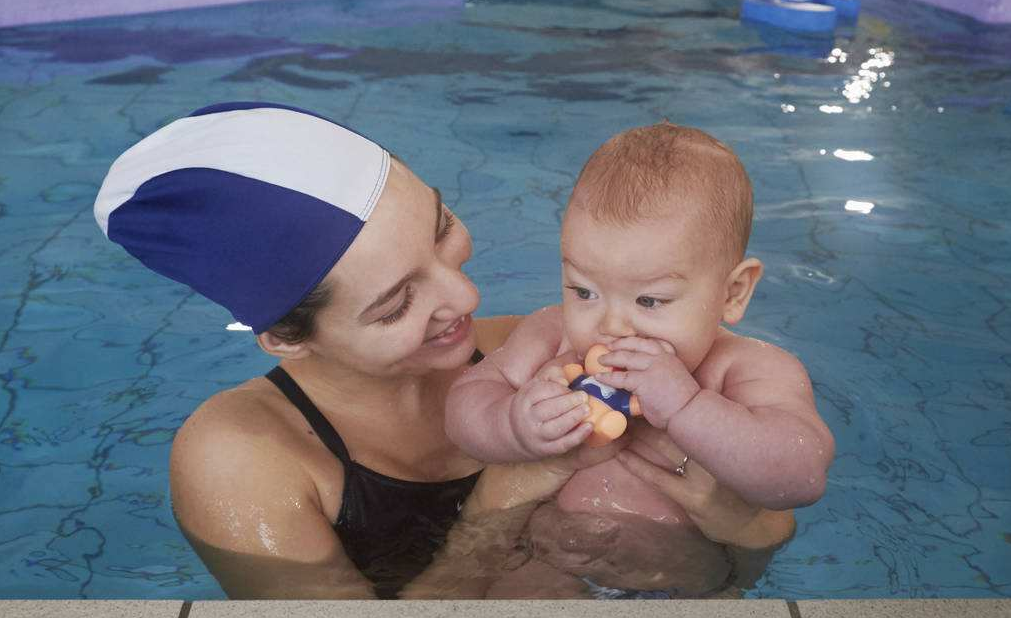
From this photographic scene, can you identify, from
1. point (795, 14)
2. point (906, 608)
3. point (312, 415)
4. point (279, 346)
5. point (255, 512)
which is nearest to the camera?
point (906, 608)

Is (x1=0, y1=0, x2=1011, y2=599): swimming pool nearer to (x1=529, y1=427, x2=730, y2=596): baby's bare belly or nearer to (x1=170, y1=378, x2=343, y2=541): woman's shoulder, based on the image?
(x1=529, y1=427, x2=730, y2=596): baby's bare belly

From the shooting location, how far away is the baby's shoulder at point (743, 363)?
8.23 ft

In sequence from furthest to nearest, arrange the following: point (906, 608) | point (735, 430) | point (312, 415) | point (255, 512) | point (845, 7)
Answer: point (845, 7) < point (312, 415) < point (255, 512) < point (735, 430) < point (906, 608)

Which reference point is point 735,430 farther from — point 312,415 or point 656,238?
point 312,415

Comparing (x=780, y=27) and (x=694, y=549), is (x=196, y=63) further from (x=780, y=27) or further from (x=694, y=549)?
(x=694, y=549)

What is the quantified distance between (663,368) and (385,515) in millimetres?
906

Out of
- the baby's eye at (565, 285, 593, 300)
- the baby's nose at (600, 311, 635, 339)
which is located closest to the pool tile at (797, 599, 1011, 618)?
the baby's nose at (600, 311, 635, 339)

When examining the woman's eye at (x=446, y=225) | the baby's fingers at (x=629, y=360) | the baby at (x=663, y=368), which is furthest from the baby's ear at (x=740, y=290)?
the woman's eye at (x=446, y=225)

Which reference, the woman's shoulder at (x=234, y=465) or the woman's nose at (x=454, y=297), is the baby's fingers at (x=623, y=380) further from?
the woman's shoulder at (x=234, y=465)

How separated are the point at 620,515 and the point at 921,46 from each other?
819 cm

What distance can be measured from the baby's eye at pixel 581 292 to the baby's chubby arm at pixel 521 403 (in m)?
0.18

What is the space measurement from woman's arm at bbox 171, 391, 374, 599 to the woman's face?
0.30 m

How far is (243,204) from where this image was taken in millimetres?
2322

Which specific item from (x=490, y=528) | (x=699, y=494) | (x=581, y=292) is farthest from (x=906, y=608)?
(x=490, y=528)
